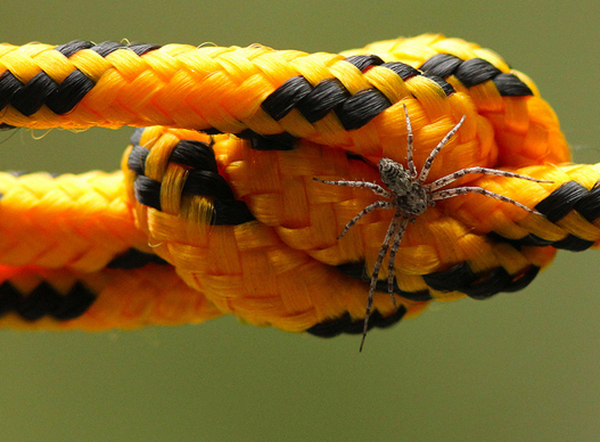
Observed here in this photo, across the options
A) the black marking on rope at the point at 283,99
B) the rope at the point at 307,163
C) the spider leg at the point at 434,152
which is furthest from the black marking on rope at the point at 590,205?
the black marking on rope at the point at 283,99

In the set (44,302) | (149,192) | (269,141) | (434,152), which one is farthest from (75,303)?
(434,152)

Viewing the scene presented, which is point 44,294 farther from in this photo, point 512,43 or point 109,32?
point 512,43

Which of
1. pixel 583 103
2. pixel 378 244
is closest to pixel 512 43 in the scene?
pixel 583 103

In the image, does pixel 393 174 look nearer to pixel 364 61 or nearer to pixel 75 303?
pixel 364 61

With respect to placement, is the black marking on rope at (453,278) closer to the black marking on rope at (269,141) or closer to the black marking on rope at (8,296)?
the black marking on rope at (269,141)

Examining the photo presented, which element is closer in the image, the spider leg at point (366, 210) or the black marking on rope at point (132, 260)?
the spider leg at point (366, 210)

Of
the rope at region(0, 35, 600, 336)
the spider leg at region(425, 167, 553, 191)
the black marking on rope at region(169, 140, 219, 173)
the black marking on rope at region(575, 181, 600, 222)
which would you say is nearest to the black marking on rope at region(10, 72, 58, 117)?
the rope at region(0, 35, 600, 336)
